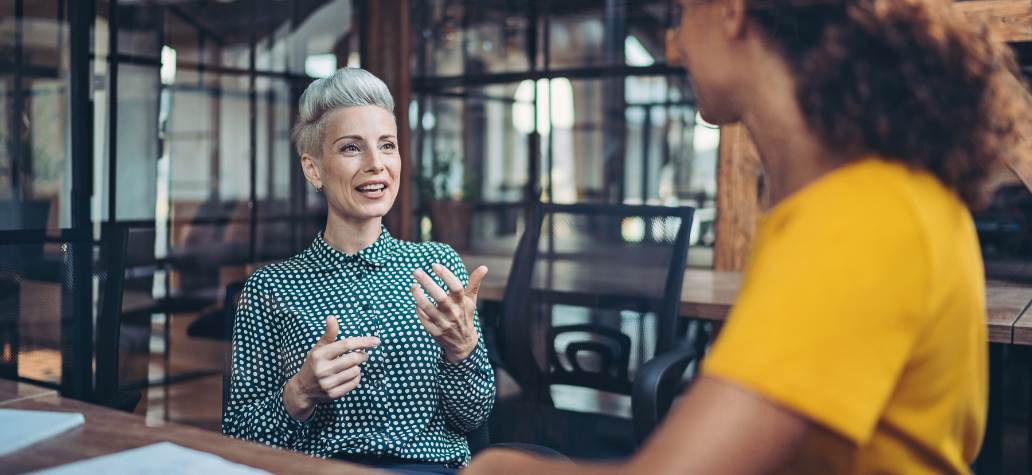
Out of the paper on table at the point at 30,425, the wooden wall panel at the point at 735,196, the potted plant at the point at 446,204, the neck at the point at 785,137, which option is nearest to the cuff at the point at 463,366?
the paper on table at the point at 30,425

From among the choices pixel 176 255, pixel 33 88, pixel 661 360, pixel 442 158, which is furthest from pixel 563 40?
pixel 661 360

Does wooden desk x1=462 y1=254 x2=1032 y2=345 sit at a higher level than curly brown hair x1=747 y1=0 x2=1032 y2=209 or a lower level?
lower

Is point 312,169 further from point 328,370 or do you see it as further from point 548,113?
point 548,113

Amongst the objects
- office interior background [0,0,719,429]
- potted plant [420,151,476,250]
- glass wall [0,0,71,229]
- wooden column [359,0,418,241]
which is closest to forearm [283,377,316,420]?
office interior background [0,0,719,429]

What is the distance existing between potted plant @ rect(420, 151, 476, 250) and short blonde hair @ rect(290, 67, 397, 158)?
3.77m

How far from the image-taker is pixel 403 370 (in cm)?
151

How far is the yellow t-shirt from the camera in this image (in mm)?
525

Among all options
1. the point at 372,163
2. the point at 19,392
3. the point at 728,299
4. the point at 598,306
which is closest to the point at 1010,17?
the point at 728,299

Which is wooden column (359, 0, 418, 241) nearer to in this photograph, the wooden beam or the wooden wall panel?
the wooden wall panel

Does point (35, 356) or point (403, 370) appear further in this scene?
point (35, 356)

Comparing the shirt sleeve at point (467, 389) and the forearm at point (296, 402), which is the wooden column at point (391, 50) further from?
the forearm at point (296, 402)

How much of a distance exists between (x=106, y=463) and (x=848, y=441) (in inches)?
30.5

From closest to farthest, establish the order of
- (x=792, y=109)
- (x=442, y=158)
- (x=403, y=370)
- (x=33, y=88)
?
(x=792, y=109) < (x=403, y=370) < (x=33, y=88) < (x=442, y=158)

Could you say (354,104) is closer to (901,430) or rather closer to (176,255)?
(901,430)
